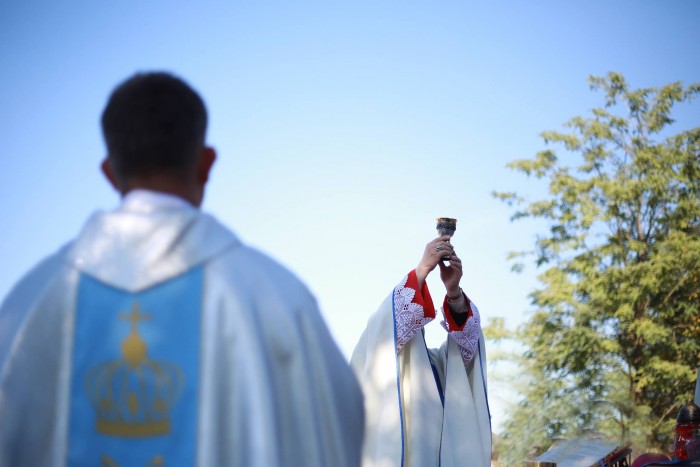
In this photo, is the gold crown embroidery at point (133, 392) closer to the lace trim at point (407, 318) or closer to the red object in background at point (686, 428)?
the lace trim at point (407, 318)

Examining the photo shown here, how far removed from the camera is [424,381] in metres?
6.18

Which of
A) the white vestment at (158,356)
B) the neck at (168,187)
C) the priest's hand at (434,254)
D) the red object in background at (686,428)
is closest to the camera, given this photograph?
the white vestment at (158,356)

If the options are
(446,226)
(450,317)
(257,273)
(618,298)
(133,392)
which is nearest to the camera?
(133,392)

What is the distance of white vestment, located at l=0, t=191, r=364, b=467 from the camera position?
2.15 m

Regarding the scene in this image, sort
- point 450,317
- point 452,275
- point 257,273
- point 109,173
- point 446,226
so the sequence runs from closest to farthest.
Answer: point 257,273
point 109,173
point 446,226
point 452,275
point 450,317

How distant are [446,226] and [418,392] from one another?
3.98ft

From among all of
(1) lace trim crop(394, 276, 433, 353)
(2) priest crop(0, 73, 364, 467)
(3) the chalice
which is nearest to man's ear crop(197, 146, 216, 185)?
(2) priest crop(0, 73, 364, 467)

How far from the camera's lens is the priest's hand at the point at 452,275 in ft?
19.4

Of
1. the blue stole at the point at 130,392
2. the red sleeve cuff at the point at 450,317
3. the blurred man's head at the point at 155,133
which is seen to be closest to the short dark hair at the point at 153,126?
the blurred man's head at the point at 155,133

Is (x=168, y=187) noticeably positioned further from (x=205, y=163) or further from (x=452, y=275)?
(x=452, y=275)

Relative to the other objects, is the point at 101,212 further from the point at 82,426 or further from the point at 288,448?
the point at 288,448

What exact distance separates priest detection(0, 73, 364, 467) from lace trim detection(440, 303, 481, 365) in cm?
391

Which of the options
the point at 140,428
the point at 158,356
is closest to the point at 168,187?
the point at 158,356

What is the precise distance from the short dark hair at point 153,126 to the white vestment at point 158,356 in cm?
10
